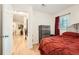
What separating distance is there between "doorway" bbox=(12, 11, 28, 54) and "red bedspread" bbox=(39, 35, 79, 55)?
28cm

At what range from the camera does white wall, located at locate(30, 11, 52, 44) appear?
1620 mm

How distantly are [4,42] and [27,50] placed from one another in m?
0.35

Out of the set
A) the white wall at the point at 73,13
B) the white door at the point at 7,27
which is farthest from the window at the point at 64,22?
the white door at the point at 7,27

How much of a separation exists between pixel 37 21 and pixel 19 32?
316mm

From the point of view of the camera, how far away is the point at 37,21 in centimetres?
164

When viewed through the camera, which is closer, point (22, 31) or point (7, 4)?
point (7, 4)

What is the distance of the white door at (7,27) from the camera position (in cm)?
153

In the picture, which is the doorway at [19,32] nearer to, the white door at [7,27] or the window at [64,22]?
the white door at [7,27]

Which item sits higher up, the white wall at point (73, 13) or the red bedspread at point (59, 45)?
the white wall at point (73, 13)

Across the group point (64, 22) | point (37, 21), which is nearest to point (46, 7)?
point (37, 21)
